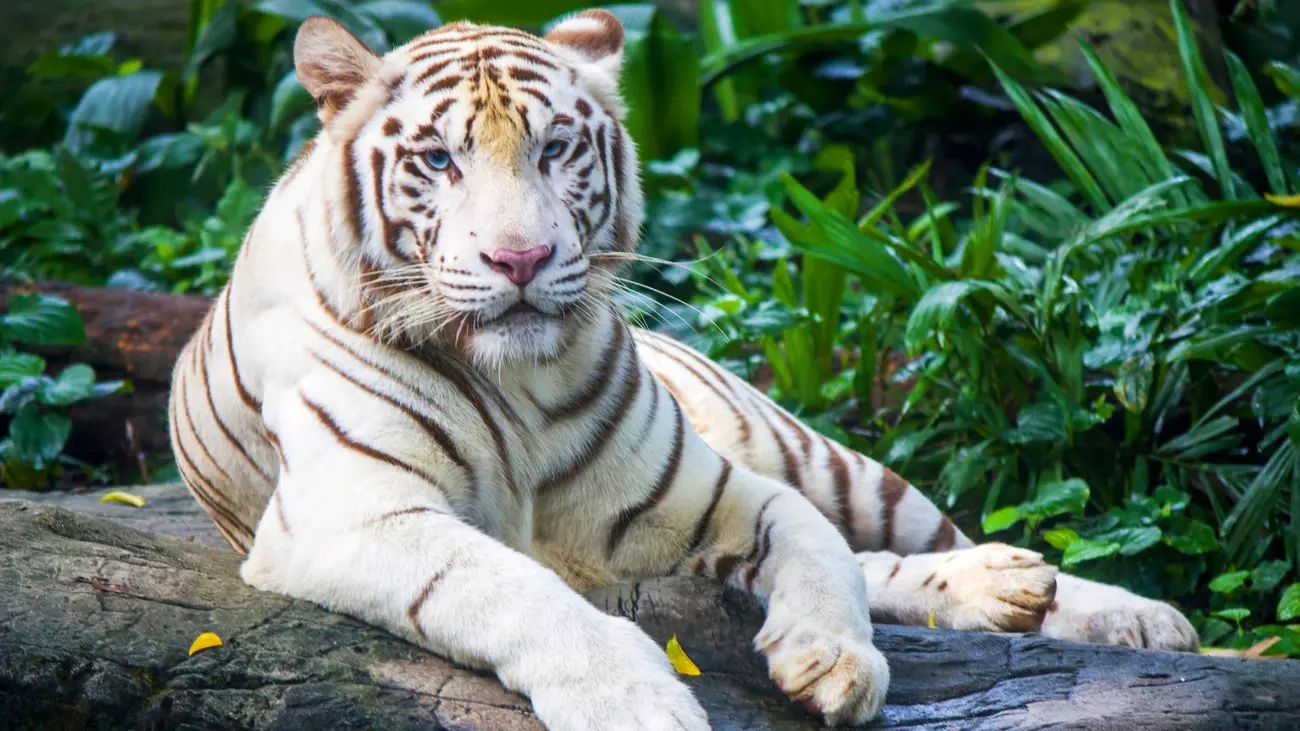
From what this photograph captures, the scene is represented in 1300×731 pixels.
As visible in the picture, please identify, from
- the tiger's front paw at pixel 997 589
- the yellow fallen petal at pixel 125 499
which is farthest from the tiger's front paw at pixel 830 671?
the yellow fallen petal at pixel 125 499

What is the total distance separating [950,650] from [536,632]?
2.56ft

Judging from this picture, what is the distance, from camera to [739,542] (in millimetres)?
2250

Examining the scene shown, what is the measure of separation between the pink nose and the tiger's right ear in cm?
49

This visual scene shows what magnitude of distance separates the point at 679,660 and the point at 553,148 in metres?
0.92

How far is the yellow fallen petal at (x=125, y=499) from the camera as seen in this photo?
3238 millimetres

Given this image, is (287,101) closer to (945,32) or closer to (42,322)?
(42,322)

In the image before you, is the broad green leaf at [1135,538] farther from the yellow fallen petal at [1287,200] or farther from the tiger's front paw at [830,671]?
the tiger's front paw at [830,671]

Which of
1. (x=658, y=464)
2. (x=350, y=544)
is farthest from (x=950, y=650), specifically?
(x=350, y=544)

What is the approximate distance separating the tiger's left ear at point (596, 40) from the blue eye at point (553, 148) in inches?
13.4

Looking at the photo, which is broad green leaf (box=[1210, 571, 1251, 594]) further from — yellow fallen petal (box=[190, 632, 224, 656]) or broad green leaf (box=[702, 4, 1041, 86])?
broad green leaf (box=[702, 4, 1041, 86])

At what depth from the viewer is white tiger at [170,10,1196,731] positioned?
1.81 metres

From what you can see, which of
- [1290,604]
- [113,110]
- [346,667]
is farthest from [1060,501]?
[113,110]

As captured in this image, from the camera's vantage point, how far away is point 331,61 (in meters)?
2.16

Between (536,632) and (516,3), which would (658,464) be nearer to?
(536,632)
